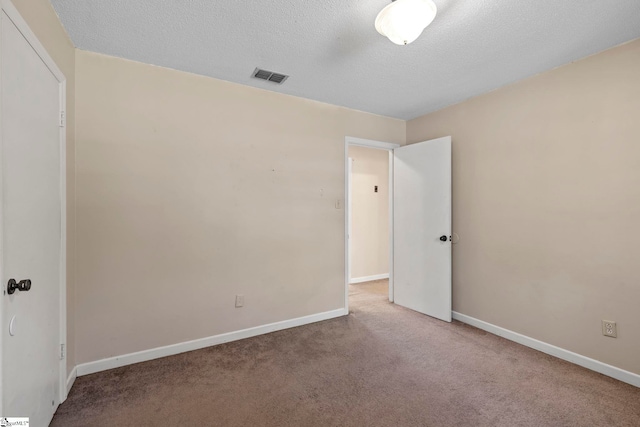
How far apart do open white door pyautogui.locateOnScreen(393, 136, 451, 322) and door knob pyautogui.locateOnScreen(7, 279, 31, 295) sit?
11.1ft

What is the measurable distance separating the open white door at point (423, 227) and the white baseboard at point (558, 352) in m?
0.33

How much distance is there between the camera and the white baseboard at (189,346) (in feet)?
7.27

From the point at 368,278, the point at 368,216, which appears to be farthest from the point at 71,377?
the point at 368,216

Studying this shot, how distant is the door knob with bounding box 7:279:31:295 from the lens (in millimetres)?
1206

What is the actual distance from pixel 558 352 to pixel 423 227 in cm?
166

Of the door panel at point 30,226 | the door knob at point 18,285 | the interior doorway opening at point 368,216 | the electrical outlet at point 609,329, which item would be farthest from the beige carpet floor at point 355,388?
the interior doorway opening at point 368,216

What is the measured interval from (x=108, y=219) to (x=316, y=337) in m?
2.11

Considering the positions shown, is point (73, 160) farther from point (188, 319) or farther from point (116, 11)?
point (188, 319)

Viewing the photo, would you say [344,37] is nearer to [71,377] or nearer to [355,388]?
[355,388]

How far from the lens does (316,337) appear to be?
284 centimetres

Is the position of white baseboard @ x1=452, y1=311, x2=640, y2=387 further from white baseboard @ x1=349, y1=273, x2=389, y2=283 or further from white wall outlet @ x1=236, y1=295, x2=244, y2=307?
white wall outlet @ x1=236, y1=295, x2=244, y2=307

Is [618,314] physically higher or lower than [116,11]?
lower

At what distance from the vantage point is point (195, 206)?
258 centimetres

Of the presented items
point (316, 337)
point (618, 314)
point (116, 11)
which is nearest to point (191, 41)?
point (116, 11)
